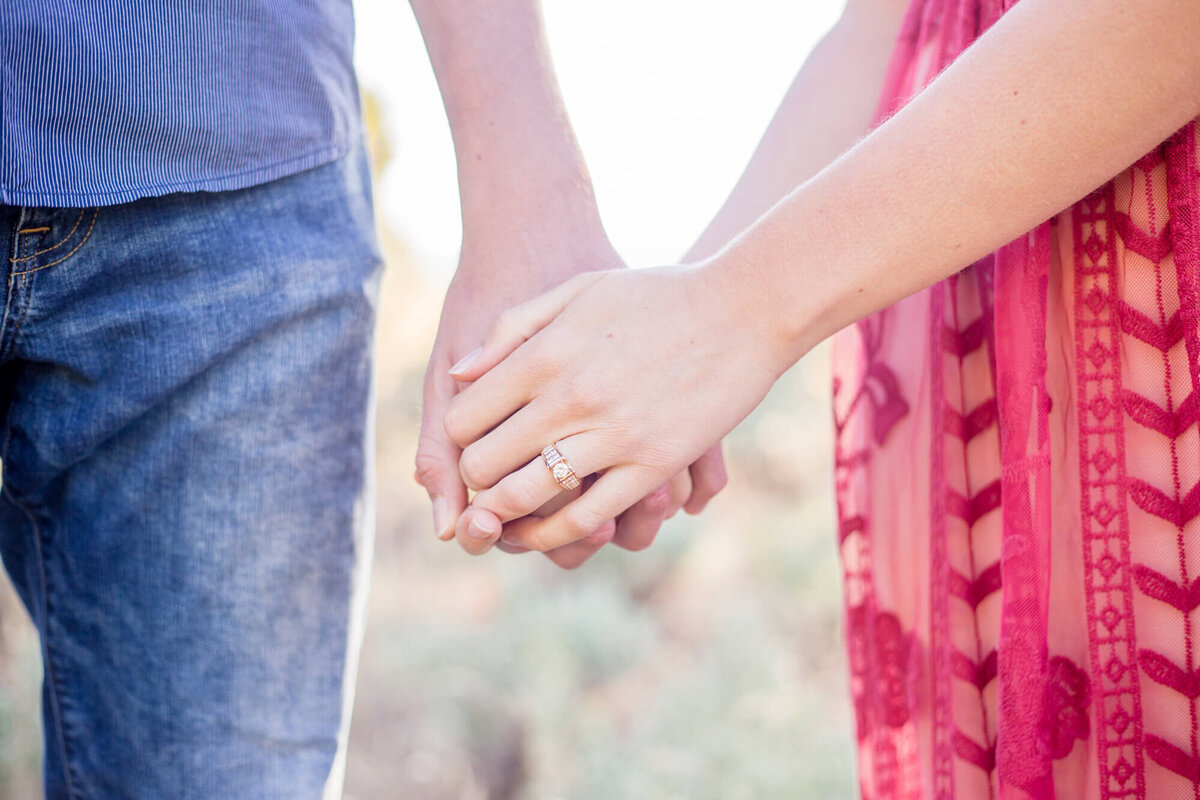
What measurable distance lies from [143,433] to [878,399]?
0.71 meters

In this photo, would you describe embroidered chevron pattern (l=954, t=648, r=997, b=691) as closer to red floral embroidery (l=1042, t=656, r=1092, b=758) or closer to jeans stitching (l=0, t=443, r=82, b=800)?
red floral embroidery (l=1042, t=656, r=1092, b=758)

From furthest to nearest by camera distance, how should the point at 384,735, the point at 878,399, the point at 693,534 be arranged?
the point at 693,534 → the point at 384,735 → the point at 878,399

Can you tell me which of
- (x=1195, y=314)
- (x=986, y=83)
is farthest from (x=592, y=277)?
(x=1195, y=314)

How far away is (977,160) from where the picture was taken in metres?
0.57

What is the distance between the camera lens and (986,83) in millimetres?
562

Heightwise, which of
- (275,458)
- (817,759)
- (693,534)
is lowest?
(817,759)

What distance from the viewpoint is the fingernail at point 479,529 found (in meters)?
0.78

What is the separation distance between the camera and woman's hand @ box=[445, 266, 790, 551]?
2.22ft

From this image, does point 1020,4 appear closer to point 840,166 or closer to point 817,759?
point 840,166

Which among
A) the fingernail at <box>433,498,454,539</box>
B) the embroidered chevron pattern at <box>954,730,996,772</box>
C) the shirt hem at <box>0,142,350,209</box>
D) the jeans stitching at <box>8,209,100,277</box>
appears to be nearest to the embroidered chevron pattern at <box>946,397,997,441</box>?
the embroidered chevron pattern at <box>954,730,996,772</box>

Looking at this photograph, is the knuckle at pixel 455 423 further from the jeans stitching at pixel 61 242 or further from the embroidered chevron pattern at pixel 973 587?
the embroidered chevron pattern at pixel 973 587

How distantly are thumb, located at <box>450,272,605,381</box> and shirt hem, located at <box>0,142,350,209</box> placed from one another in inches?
8.8

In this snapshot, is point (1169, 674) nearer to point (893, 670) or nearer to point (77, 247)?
point (893, 670)

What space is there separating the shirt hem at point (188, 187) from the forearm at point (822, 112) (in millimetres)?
428
